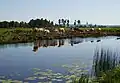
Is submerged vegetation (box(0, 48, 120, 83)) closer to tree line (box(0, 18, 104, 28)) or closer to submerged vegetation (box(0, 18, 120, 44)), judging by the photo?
submerged vegetation (box(0, 18, 120, 44))

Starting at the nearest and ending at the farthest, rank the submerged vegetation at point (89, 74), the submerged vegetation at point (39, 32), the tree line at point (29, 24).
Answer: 1. the submerged vegetation at point (89, 74)
2. the submerged vegetation at point (39, 32)
3. the tree line at point (29, 24)

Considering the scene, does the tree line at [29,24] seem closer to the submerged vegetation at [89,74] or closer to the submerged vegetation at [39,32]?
the submerged vegetation at [39,32]

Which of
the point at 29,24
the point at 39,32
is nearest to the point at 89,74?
the point at 39,32

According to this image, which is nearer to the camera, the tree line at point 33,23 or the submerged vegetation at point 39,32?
the submerged vegetation at point 39,32

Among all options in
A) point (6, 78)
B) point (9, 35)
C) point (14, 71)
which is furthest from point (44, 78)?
point (9, 35)

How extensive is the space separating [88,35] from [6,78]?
40787mm

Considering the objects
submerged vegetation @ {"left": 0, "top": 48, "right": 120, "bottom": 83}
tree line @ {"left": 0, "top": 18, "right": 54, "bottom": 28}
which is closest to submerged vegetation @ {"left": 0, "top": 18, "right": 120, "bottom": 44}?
tree line @ {"left": 0, "top": 18, "right": 54, "bottom": 28}

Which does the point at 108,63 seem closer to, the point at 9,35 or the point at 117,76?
the point at 117,76

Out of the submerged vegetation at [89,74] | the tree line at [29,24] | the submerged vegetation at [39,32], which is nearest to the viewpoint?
the submerged vegetation at [89,74]

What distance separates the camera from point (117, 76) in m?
10.4

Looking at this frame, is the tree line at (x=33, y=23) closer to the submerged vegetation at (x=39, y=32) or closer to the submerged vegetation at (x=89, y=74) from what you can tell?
the submerged vegetation at (x=39, y=32)

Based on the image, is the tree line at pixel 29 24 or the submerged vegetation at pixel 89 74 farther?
the tree line at pixel 29 24

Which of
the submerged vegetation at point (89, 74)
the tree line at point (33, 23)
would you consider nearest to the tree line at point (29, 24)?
the tree line at point (33, 23)

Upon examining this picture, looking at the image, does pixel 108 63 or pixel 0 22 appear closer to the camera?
pixel 108 63
